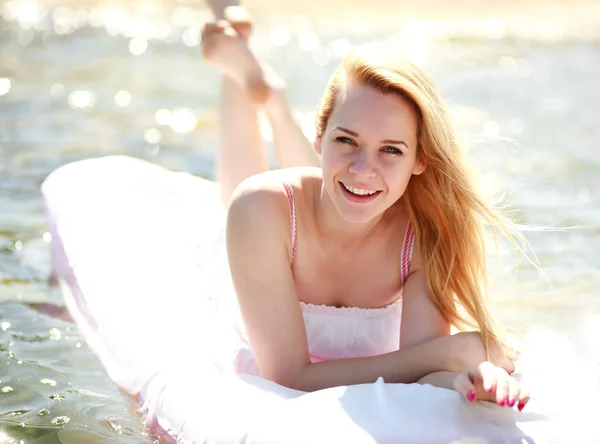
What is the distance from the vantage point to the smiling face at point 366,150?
2682mm

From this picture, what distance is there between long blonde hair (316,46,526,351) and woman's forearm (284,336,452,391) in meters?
0.16

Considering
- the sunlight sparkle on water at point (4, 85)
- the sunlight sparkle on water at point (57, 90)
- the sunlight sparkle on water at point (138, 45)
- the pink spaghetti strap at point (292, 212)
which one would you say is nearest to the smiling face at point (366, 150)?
the pink spaghetti strap at point (292, 212)

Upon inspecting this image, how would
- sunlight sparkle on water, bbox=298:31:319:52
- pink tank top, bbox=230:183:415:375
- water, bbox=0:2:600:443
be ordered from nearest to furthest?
pink tank top, bbox=230:183:415:375 < water, bbox=0:2:600:443 < sunlight sparkle on water, bbox=298:31:319:52

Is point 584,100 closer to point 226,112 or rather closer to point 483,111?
point 483,111

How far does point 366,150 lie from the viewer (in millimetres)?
2695

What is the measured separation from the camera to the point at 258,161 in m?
4.11

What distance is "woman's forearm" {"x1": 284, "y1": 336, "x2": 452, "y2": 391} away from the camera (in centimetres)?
271

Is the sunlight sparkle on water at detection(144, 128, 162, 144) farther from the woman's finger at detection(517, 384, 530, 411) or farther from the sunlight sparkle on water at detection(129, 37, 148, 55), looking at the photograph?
the woman's finger at detection(517, 384, 530, 411)

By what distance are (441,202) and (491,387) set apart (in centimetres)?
82

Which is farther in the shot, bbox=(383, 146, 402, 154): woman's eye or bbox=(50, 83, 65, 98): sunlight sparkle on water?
bbox=(50, 83, 65, 98): sunlight sparkle on water

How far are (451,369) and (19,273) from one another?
2528 millimetres

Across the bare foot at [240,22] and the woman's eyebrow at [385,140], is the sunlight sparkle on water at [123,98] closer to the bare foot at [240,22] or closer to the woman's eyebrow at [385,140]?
the bare foot at [240,22]

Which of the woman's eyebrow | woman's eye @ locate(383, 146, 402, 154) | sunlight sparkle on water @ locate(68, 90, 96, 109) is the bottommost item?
sunlight sparkle on water @ locate(68, 90, 96, 109)

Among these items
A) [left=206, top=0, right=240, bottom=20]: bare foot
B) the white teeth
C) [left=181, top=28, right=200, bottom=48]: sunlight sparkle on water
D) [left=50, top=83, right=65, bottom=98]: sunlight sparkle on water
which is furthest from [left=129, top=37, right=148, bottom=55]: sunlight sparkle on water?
the white teeth
